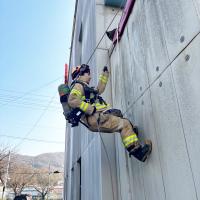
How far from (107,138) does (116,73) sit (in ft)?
3.90

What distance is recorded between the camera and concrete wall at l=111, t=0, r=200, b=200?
68.3 inches

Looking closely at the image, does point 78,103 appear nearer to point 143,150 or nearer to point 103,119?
point 103,119

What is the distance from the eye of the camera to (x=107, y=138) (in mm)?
3854

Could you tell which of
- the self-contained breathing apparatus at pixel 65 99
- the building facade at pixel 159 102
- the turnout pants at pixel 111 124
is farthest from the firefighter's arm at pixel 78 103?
the building facade at pixel 159 102

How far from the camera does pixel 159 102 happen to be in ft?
7.52

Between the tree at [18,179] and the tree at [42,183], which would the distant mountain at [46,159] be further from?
the tree at [18,179]

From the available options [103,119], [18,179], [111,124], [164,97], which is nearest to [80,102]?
[103,119]

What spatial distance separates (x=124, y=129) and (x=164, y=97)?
738mm

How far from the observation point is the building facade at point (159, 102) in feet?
5.74

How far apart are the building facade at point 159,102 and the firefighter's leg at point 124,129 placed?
0.37 ft

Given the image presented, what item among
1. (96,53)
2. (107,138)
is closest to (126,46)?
(96,53)

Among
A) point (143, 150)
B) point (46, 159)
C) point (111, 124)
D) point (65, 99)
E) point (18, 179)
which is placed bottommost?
point (143, 150)

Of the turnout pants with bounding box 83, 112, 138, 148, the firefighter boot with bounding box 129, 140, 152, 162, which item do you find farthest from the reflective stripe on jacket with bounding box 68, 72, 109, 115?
the firefighter boot with bounding box 129, 140, 152, 162

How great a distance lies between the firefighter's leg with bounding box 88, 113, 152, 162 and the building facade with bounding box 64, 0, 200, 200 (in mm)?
113
